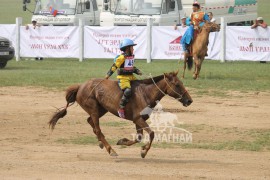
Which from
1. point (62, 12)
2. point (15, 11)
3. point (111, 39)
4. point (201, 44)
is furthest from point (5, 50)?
point (15, 11)

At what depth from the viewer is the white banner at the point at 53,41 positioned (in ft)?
108

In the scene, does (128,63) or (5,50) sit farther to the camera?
(5,50)

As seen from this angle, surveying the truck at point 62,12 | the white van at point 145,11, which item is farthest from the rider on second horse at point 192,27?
the truck at point 62,12

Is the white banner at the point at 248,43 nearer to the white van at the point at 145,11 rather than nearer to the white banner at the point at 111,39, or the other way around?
the white banner at the point at 111,39

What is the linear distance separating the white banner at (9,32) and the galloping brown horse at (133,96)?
21229 millimetres

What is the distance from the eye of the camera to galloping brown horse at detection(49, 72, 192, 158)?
12.2 m

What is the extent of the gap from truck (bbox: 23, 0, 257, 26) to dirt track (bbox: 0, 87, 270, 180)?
15132 millimetres

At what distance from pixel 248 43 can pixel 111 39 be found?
5.51 meters

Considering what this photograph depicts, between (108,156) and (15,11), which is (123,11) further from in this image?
(15,11)

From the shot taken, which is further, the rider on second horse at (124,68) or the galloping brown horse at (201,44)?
the galloping brown horse at (201,44)

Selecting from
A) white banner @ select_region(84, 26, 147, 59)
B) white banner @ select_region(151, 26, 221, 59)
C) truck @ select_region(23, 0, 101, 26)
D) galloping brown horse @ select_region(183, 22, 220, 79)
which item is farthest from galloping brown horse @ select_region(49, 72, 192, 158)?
truck @ select_region(23, 0, 101, 26)

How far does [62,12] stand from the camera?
117 feet

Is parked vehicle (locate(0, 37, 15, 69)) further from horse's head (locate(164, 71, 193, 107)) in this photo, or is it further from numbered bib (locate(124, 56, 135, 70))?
horse's head (locate(164, 71, 193, 107))

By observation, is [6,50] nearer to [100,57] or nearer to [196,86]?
[100,57]
